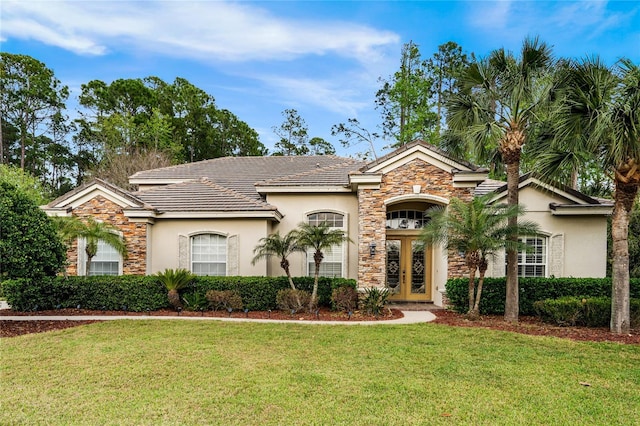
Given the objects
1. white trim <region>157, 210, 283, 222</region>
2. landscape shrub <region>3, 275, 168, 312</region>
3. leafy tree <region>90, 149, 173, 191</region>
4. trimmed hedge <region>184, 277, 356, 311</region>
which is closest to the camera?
landscape shrub <region>3, 275, 168, 312</region>

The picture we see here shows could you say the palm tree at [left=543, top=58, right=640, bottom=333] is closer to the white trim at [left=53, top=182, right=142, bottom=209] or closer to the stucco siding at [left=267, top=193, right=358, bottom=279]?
the stucco siding at [left=267, top=193, right=358, bottom=279]

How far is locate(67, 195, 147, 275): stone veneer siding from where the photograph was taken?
44.7 feet

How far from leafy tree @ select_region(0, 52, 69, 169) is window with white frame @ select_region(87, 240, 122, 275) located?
1088 inches

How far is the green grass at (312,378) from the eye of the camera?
4730 millimetres

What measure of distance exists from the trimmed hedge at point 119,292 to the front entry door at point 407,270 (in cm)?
497

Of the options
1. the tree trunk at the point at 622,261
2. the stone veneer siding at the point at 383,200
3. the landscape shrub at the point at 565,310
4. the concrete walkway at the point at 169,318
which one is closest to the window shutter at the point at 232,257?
the concrete walkway at the point at 169,318

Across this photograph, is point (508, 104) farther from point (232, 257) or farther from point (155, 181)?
point (155, 181)

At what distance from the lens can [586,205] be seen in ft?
43.6

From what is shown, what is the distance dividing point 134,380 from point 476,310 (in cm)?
927

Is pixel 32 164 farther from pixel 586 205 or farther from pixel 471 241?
pixel 586 205

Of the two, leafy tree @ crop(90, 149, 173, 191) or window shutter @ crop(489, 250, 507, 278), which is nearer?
window shutter @ crop(489, 250, 507, 278)

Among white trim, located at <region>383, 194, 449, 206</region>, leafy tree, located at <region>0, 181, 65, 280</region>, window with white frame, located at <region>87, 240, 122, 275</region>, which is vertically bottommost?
window with white frame, located at <region>87, 240, 122, 275</region>

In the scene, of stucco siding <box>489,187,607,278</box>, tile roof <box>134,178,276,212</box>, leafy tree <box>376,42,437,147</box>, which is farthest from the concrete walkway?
leafy tree <box>376,42,437,147</box>

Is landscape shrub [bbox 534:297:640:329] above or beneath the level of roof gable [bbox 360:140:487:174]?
beneath
